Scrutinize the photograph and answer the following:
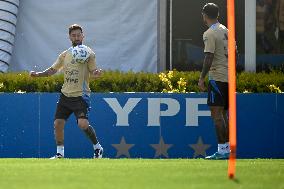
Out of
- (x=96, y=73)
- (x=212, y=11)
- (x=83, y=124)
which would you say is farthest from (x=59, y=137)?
(x=212, y=11)

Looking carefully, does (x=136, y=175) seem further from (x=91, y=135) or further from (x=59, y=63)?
(x=59, y=63)

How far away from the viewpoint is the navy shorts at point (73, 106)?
1485 cm

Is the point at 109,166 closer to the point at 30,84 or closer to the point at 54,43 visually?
the point at 30,84

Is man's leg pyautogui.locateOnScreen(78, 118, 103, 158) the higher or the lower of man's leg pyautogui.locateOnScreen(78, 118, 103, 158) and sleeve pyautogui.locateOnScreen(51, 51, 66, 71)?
the lower

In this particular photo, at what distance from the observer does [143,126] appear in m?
16.8

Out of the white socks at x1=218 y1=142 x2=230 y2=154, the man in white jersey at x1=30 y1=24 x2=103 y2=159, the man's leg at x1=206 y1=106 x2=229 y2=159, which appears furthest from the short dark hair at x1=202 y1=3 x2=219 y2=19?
the man in white jersey at x1=30 y1=24 x2=103 y2=159

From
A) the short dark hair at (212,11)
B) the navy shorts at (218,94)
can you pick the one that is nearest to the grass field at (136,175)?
the navy shorts at (218,94)

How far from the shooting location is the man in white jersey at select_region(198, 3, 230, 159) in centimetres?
1396

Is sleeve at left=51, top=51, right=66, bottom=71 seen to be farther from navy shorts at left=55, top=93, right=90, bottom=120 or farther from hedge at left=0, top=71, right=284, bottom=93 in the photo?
hedge at left=0, top=71, right=284, bottom=93

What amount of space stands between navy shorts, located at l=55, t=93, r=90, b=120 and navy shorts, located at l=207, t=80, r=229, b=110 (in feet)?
6.22

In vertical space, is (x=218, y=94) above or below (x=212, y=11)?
below

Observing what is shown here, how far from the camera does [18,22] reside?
20906 millimetres

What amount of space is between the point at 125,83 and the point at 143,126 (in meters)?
1.42

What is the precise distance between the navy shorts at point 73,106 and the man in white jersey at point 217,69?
190 cm
